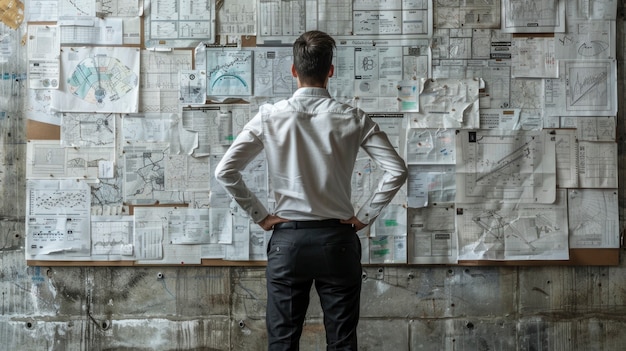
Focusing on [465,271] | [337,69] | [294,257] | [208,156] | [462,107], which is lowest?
[465,271]

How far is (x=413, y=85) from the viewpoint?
3.44m

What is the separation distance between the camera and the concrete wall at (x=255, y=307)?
11.4 feet

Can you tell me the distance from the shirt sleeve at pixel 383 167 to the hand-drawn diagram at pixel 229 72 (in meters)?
1.27

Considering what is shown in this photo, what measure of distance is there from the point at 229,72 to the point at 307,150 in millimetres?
1343

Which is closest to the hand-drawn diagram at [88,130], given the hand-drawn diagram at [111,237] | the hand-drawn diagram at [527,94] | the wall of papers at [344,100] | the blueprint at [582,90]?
the wall of papers at [344,100]

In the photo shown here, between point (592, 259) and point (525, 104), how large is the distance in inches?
39.6

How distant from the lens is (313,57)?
7.47 feet

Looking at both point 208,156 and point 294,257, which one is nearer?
point 294,257

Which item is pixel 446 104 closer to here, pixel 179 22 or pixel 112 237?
pixel 179 22

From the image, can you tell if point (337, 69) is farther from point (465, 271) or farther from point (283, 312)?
point (283, 312)

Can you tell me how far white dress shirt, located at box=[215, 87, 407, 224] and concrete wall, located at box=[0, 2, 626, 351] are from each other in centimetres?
129

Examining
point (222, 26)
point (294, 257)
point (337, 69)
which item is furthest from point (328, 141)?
point (222, 26)

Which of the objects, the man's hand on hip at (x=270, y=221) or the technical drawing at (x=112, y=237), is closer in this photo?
the man's hand on hip at (x=270, y=221)

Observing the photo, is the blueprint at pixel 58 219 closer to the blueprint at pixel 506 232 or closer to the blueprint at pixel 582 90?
the blueprint at pixel 506 232
